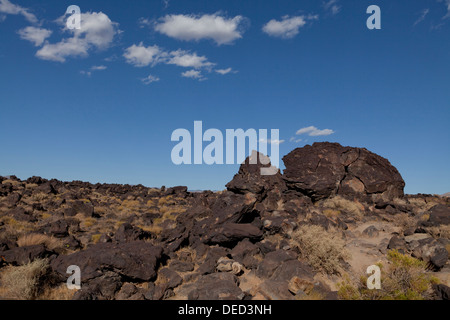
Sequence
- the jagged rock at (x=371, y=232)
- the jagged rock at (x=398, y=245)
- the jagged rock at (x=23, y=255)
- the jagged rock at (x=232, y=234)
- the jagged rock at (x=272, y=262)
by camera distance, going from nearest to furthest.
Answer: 1. the jagged rock at (x=272, y=262)
2. the jagged rock at (x=23, y=255)
3. the jagged rock at (x=398, y=245)
4. the jagged rock at (x=232, y=234)
5. the jagged rock at (x=371, y=232)

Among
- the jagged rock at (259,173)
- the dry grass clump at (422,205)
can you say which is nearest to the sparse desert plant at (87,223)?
the jagged rock at (259,173)

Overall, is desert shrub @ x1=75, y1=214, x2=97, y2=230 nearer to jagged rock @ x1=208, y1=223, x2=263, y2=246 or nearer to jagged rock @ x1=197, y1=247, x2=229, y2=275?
jagged rock @ x1=208, y1=223, x2=263, y2=246

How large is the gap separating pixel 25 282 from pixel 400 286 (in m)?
10.8

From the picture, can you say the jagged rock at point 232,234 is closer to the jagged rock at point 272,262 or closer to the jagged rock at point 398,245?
the jagged rock at point 272,262

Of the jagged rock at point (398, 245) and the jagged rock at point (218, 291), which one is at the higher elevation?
the jagged rock at point (398, 245)

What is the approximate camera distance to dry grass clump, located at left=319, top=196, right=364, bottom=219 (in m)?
16.8

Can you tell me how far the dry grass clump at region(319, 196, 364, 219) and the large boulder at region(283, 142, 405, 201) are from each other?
959 millimetres

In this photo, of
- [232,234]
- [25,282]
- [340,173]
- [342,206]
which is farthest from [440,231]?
[25,282]

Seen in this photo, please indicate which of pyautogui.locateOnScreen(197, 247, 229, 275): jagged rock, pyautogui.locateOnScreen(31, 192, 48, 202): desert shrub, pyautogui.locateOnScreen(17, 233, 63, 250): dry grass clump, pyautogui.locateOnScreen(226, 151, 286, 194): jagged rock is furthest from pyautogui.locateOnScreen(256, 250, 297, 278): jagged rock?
pyautogui.locateOnScreen(31, 192, 48, 202): desert shrub

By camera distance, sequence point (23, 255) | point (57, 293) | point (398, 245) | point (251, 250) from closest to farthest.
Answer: point (57, 293)
point (23, 255)
point (398, 245)
point (251, 250)

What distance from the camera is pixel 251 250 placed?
11.0 meters

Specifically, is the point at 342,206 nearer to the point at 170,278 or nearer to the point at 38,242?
the point at 170,278

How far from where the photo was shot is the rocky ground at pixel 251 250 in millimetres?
7844

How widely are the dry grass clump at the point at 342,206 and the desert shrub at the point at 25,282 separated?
1486 cm
